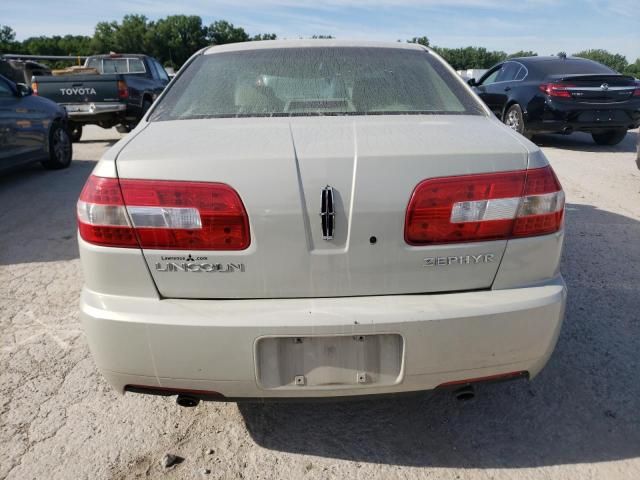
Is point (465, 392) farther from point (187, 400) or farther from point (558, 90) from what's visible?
point (558, 90)

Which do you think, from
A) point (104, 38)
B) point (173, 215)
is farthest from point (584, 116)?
point (104, 38)

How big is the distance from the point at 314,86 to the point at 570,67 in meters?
8.04

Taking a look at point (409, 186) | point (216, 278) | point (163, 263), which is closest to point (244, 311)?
point (216, 278)

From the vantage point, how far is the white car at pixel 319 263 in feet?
5.25

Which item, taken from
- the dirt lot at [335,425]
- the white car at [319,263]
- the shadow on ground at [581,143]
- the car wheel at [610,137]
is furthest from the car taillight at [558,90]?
the white car at [319,263]

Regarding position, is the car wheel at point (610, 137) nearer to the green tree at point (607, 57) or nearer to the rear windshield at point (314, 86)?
the rear windshield at point (314, 86)

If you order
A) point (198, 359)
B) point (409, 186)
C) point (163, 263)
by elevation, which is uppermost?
point (409, 186)

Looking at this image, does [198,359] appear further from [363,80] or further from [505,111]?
[505,111]

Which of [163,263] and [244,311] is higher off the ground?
[163,263]

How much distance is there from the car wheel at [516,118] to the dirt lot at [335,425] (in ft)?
20.6

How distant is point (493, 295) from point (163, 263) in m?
1.10

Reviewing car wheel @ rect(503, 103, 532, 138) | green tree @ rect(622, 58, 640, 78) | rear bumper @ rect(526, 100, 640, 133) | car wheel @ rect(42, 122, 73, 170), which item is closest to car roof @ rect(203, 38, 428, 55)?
car wheel @ rect(42, 122, 73, 170)

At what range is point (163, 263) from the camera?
1.64m

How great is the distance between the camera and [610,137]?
9.27 meters
